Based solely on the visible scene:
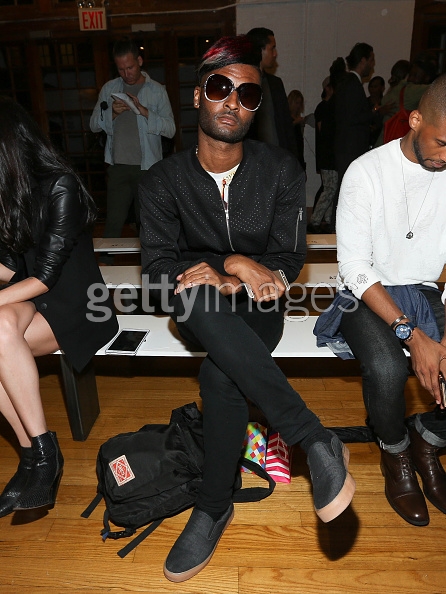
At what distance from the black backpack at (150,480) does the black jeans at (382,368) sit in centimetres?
46

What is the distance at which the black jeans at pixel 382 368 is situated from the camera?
158cm

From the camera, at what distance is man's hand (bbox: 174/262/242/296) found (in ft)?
5.02

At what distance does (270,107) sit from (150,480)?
2.46 m

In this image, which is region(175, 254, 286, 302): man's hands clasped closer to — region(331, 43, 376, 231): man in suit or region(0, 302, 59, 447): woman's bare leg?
region(0, 302, 59, 447): woman's bare leg

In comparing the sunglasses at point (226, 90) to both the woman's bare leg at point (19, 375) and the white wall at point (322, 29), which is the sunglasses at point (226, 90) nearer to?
the woman's bare leg at point (19, 375)

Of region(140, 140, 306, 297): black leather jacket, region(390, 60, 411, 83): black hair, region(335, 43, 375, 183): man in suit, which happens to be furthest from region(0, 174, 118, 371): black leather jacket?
region(390, 60, 411, 83): black hair

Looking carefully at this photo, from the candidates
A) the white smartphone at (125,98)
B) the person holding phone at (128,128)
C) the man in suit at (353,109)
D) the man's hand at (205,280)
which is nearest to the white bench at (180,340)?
the man's hand at (205,280)

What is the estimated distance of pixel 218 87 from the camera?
168 cm

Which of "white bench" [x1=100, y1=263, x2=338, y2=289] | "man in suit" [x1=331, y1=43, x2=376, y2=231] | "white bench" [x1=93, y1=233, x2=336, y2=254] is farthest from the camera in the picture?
"man in suit" [x1=331, y1=43, x2=376, y2=231]

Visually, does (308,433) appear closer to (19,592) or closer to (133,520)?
(133,520)

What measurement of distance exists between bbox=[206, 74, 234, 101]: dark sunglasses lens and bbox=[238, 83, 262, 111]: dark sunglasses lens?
4cm

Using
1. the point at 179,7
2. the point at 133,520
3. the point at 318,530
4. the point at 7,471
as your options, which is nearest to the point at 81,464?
the point at 7,471

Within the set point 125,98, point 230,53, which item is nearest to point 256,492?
point 230,53

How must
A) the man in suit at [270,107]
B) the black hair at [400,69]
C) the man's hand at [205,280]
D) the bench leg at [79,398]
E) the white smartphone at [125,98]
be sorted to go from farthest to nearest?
the black hair at [400,69]
the white smartphone at [125,98]
the man in suit at [270,107]
the bench leg at [79,398]
the man's hand at [205,280]
